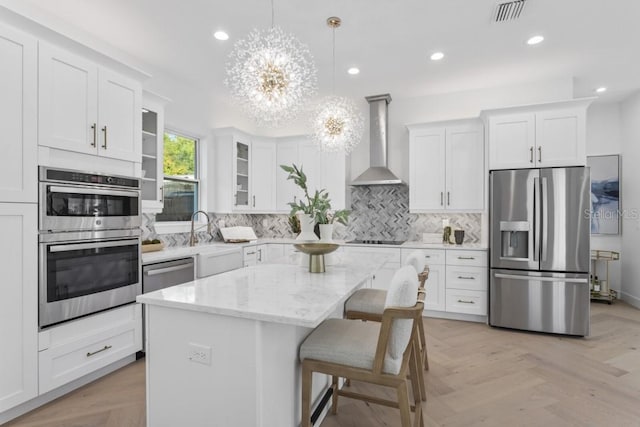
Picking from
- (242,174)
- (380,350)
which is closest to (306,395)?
(380,350)

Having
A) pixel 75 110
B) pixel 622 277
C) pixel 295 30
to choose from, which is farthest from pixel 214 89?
pixel 622 277

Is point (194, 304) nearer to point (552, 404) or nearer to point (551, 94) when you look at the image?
point (552, 404)

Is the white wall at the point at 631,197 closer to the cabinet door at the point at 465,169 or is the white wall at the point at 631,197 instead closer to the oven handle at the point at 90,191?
the cabinet door at the point at 465,169

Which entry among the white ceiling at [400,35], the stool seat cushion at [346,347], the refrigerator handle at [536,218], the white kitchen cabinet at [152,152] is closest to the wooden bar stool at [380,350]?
the stool seat cushion at [346,347]

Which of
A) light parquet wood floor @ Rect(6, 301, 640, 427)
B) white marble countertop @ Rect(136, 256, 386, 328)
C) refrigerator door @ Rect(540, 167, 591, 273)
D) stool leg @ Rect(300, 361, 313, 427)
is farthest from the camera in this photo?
refrigerator door @ Rect(540, 167, 591, 273)

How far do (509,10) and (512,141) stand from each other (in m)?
1.54

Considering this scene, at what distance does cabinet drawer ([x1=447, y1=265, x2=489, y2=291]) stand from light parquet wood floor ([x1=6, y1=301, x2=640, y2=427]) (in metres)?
0.64

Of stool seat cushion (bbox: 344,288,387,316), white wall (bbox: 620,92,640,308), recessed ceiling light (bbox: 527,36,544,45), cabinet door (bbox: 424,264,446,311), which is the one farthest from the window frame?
white wall (bbox: 620,92,640,308)

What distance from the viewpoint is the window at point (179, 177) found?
4254 mm

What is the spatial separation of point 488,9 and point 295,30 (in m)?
1.68

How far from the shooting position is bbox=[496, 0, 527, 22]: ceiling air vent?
269cm

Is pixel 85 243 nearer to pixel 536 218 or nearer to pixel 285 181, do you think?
pixel 285 181

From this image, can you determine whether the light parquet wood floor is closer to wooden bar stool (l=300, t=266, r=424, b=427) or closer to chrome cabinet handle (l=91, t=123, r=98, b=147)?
wooden bar stool (l=300, t=266, r=424, b=427)

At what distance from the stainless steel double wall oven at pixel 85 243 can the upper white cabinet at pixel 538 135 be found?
12.8 ft
